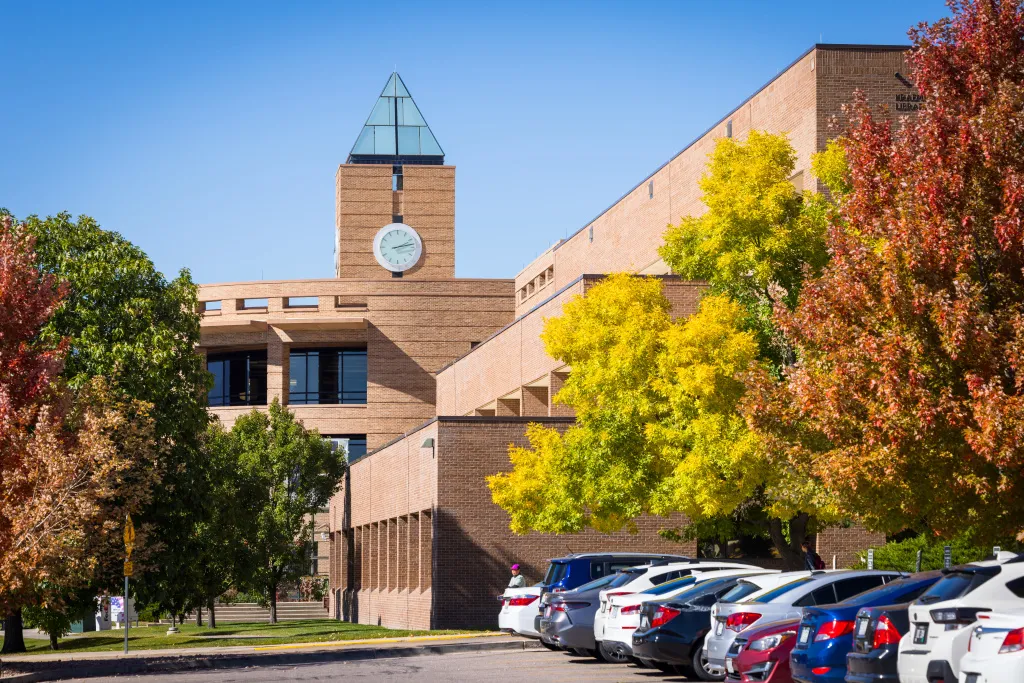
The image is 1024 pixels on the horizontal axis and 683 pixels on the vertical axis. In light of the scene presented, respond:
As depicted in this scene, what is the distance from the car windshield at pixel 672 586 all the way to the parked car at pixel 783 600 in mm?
3366

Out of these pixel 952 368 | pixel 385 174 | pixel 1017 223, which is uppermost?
pixel 385 174

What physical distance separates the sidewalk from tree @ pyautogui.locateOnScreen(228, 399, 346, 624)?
70.4 ft

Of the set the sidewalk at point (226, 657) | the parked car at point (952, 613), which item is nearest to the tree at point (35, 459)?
the sidewalk at point (226, 657)

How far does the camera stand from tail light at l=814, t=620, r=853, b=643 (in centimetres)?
1421

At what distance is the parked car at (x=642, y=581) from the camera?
20781mm

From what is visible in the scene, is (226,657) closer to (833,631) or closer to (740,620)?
(740,620)

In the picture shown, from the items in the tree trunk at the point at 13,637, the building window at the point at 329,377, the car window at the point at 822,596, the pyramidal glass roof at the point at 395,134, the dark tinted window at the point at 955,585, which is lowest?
the tree trunk at the point at 13,637

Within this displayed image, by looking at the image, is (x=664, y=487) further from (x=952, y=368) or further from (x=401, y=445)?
(x=401, y=445)

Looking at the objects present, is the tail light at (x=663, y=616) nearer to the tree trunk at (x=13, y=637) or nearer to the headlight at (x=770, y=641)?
the headlight at (x=770, y=641)

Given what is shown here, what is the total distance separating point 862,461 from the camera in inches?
688

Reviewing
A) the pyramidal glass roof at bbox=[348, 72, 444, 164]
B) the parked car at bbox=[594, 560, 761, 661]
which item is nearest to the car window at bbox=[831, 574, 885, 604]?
the parked car at bbox=[594, 560, 761, 661]

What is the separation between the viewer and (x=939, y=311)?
16.8 metres

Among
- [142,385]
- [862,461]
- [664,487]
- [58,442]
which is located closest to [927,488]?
[862,461]

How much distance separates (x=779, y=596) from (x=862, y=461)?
2.25 meters
